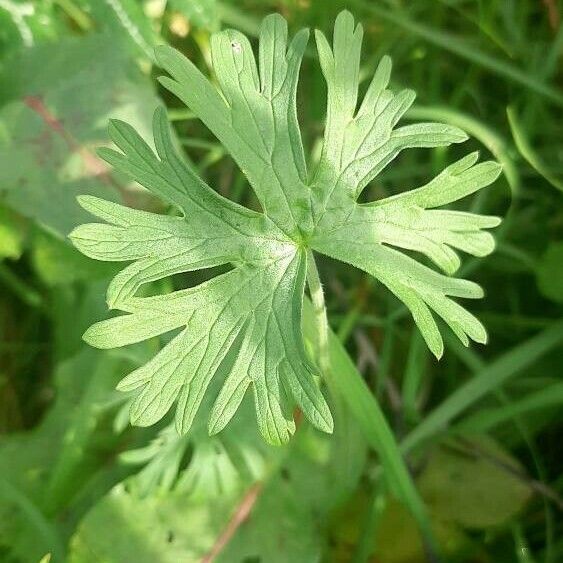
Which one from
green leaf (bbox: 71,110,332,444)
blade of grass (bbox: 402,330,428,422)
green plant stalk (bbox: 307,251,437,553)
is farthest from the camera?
blade of grass (bbox: 402,330,428,422)

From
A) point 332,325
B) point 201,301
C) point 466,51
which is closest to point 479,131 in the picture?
point 466,51

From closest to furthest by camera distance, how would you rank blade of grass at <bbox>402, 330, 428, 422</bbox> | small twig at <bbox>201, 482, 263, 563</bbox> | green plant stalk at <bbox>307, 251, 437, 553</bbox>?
1. green plant stalk at <bbox>307, 251, 437, 553</bbox>
2. small twig at <bbox>201, 482, 263, 563</bbox>
3. blade of grass at <bbox>402, 330, 428, 422</bbox>

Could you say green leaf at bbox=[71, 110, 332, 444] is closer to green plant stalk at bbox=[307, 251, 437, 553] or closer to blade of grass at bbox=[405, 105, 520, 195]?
green plant stalk at bbox=[307, 251, 437, 553]

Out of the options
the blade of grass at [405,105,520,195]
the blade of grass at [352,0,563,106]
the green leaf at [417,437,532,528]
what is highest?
the blade of grass at [352,0,563,106]

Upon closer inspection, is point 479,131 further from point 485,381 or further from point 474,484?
point 474,484

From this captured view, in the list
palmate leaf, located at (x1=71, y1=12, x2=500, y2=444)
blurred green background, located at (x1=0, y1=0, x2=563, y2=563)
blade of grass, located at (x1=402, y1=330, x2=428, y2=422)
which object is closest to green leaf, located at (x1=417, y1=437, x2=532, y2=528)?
blurred green background, located at (x1=0, y1=0, x2=563, y2=563)

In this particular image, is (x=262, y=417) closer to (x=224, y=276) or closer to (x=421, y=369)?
(x=224, y=276)

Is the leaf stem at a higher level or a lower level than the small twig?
higher
